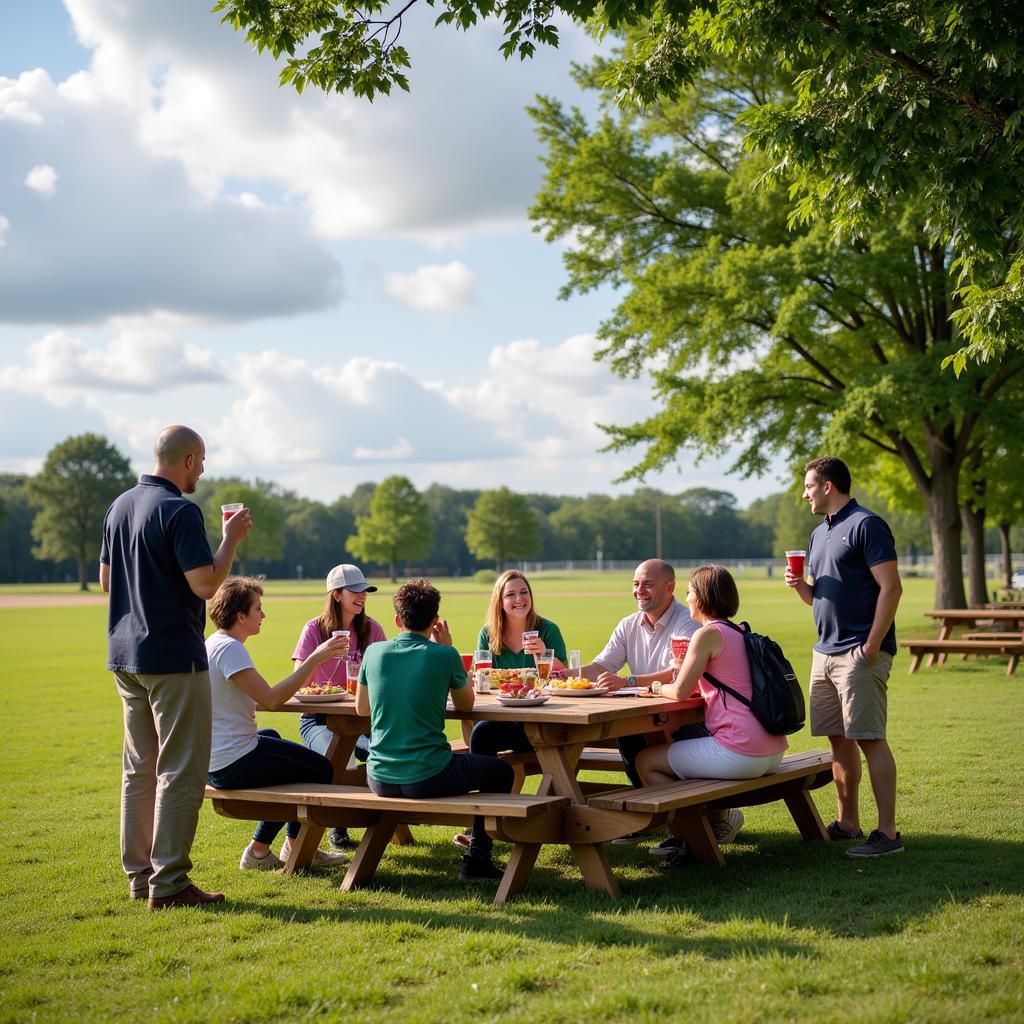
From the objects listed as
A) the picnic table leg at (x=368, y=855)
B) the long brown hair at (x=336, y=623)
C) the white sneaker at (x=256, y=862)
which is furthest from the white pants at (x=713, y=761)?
the white sneaker at (x=256, y=862)

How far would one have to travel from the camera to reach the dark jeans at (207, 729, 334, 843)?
671 centimetres

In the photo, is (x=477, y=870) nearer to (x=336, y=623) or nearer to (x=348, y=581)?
(x=336, y=623)

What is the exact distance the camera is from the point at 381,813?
6.46 metres

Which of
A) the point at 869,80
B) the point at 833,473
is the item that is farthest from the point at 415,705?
the point at 869,80

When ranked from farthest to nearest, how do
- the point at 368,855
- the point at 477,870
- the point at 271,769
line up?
the point at 271,769, the point at 477,870, the point at 368,855

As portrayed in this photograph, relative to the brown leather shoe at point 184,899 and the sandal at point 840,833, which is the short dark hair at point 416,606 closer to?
the brown leather shoe at point 184,899

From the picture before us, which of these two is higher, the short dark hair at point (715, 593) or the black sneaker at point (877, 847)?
the short dark hair at point (715, 593)

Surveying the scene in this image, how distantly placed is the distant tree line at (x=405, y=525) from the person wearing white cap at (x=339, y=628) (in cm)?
1998

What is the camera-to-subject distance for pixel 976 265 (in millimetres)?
8922

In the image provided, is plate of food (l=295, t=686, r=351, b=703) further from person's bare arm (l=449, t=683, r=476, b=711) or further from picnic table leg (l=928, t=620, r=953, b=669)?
picnic table leg (l=928, t=620, r=953, b=669)

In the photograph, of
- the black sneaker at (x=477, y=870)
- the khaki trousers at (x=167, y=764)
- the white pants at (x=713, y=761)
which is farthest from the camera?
the black sneaker at (x=477, y=870)

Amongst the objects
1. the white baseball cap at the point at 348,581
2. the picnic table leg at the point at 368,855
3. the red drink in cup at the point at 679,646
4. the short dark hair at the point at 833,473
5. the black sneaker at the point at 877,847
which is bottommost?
the black sneaker at the point at 877,847

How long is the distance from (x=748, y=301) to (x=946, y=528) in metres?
6.39

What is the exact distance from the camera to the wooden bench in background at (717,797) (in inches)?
239
